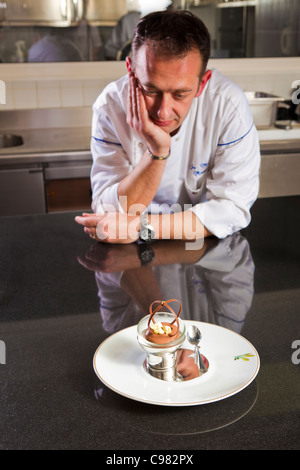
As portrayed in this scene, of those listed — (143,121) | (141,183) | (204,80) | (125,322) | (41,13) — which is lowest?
(125,322)

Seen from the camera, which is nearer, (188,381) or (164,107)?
(188,381)

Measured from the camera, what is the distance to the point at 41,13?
2.73 meters

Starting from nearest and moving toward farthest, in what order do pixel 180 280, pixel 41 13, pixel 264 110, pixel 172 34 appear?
1. pixel 180 280
2. pixel 172 34
3. pixel 41 13
4. pixel 264 110

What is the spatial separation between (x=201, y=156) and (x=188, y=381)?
3.10 feet

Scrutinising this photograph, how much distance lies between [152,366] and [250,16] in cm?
255

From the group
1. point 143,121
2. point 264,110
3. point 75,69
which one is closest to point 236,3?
point 264,110

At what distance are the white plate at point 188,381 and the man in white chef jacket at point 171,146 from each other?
50cm

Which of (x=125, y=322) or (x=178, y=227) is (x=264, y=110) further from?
(x=125, y=322)

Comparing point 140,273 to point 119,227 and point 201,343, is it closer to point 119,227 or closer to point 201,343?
point 119,227

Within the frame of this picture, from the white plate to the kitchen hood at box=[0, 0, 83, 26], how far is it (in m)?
2.23

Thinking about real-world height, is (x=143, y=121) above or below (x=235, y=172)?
above

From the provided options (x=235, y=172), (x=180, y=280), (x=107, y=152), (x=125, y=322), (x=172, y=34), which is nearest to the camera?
(x=125, y=322)

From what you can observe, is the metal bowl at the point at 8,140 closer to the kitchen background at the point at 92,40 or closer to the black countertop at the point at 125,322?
the kitchen background at the point at 92,40
